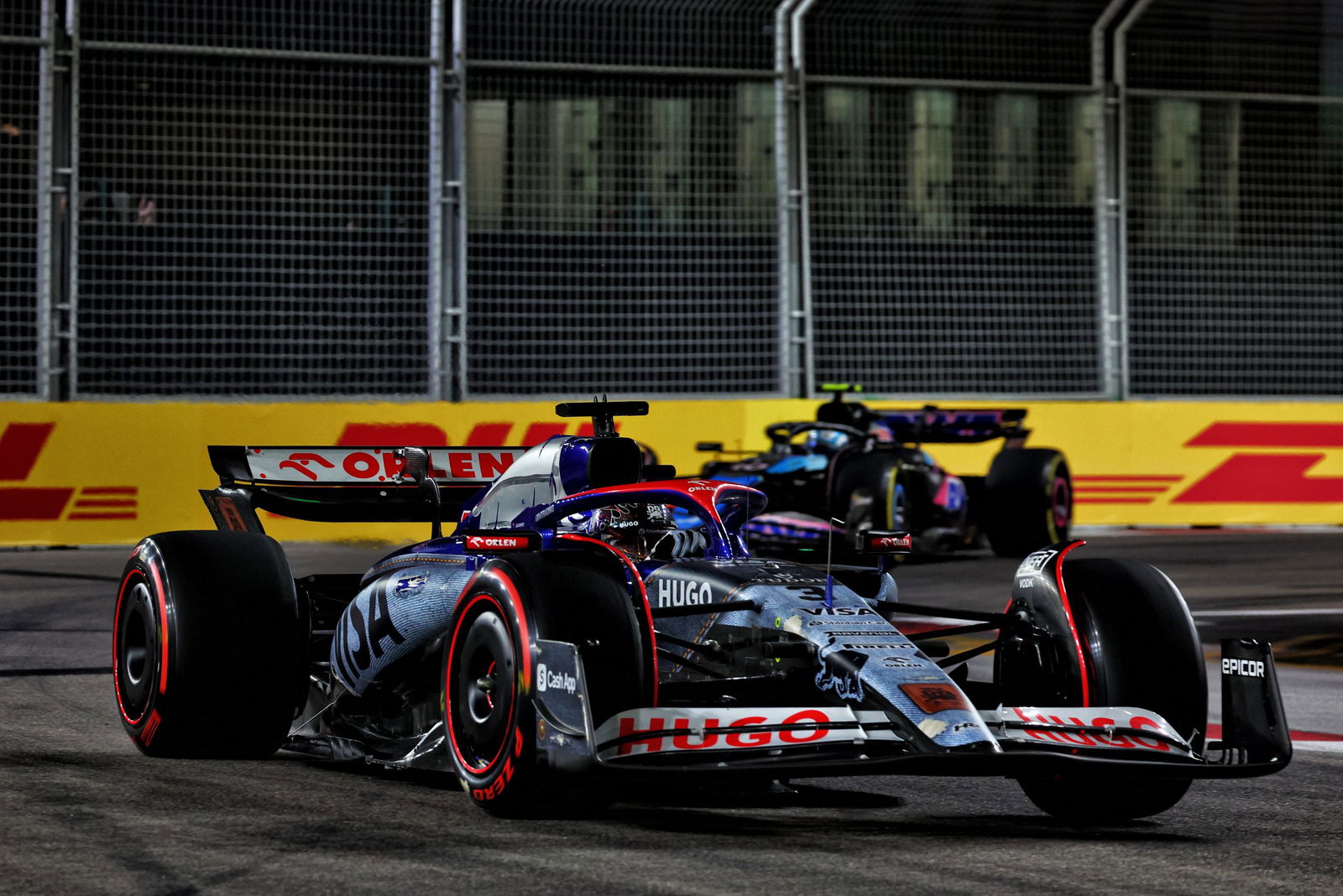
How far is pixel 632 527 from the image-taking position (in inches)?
243

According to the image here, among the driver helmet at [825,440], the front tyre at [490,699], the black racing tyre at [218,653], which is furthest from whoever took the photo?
the driver helmet at [825,440]

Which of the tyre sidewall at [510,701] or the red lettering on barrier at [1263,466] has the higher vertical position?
the red lettering on barrier at [1263,466]

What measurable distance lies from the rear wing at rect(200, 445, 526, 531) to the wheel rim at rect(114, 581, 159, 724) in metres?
0.62

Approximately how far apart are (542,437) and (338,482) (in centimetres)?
850

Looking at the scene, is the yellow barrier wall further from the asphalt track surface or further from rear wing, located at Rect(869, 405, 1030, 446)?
the asphalt track surface

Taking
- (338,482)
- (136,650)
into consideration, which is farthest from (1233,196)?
(136,650)

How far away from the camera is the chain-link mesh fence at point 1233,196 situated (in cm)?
1759

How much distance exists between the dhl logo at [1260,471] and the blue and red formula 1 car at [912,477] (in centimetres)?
245

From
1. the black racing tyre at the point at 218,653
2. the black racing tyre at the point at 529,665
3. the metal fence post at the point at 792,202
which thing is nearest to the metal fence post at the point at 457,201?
the metal fence post at the point at 792,202

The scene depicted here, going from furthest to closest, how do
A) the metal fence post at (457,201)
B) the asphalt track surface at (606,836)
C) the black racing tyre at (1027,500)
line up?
the metal fence post at (457,201) < the black racing tyre at (1027,500) < the asphalt track surface at (606,836)

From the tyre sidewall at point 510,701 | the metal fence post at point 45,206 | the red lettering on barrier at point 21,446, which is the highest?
the metal fence post at point 45,206

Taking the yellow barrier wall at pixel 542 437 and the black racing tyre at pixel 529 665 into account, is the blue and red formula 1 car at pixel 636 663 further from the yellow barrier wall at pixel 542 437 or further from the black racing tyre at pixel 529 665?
the yellow barrier wall at pixel 542 437

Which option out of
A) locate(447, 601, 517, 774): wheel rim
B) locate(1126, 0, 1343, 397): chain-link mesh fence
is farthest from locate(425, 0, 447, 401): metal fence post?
locate(447, 601, 517, 774): wheel rim

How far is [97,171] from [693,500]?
1072 cm
